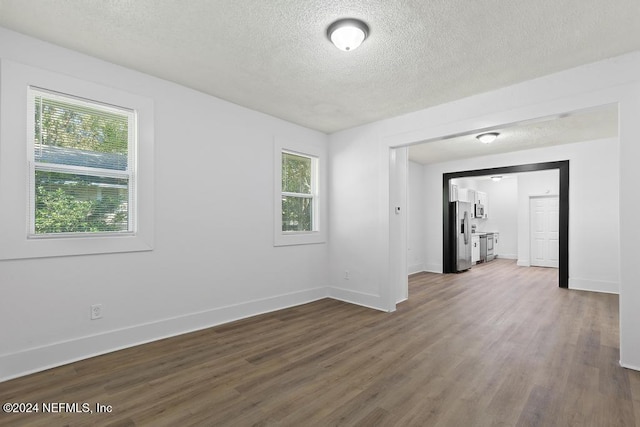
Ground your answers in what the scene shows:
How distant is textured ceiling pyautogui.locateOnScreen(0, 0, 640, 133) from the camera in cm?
214

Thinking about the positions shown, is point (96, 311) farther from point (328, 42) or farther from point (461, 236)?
point (461, 236)

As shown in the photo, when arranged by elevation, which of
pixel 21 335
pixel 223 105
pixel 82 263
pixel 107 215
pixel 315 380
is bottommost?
pixel 315 380

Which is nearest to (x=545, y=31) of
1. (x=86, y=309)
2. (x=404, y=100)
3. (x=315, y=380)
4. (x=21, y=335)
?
(x=404, y=100)

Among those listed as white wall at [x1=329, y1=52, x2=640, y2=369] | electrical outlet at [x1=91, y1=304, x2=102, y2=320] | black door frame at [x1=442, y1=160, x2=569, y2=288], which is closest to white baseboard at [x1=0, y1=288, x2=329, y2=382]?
electrical outlet at [x1=91, y1=304, x2=102, y2=320]

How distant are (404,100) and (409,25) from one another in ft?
4.83

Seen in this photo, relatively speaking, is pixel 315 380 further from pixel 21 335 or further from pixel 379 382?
pixel 21 335

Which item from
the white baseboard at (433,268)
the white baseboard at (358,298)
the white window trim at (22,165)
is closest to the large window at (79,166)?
the white window trim at (22,165)

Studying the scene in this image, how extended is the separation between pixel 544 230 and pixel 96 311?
9.88 metres

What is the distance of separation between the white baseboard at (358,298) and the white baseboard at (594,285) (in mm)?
4110

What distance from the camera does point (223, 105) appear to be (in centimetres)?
378

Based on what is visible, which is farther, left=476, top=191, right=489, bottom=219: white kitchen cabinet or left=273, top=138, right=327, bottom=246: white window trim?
left=476, top=191, right=489, bottom=219: white kitchen cabinet

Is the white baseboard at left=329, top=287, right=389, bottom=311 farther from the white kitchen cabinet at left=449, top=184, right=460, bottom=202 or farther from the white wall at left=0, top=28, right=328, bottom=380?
the white kitchen cabinet at left=449, top=184, right=460, bottom=202

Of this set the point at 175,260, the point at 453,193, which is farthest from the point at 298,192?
the point at 453,193

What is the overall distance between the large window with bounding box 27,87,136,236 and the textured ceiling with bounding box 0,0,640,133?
1.75 ft
